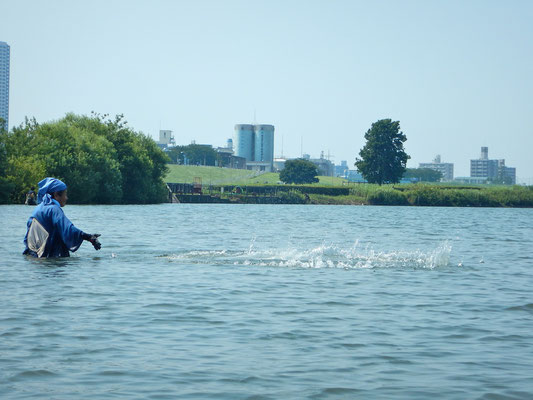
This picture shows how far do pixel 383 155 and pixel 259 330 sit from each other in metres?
164

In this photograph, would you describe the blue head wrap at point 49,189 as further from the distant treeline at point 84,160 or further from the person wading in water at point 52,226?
the distant treeline at point 84,160

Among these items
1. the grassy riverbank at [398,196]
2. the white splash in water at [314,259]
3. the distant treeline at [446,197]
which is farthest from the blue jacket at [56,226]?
the distant treeline at [446,197]

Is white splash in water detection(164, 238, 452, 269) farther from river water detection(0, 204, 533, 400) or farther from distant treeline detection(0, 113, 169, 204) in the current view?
distant treeline detection(0, 113, 169, 204)

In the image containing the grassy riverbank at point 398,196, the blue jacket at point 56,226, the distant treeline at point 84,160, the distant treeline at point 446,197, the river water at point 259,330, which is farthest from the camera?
the grassy riverbank at point 398,196

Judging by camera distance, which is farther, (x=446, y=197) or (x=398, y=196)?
(x=446, y=197)

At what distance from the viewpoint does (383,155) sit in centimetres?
17400

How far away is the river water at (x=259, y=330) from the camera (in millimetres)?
9273

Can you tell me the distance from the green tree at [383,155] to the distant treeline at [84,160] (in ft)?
239

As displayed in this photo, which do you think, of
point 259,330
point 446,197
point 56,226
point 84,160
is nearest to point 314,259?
point 56,226

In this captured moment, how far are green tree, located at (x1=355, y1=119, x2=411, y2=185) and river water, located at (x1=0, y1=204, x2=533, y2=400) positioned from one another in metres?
149

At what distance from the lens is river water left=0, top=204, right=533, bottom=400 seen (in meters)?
9.27

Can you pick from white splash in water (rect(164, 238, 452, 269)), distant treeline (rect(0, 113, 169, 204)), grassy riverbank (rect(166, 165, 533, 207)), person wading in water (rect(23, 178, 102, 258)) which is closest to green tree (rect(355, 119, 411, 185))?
grassy riverbank (rect(166, 165, 533, 207))

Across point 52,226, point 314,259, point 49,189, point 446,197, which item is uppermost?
point 49,189

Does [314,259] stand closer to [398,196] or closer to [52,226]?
[52,226]
